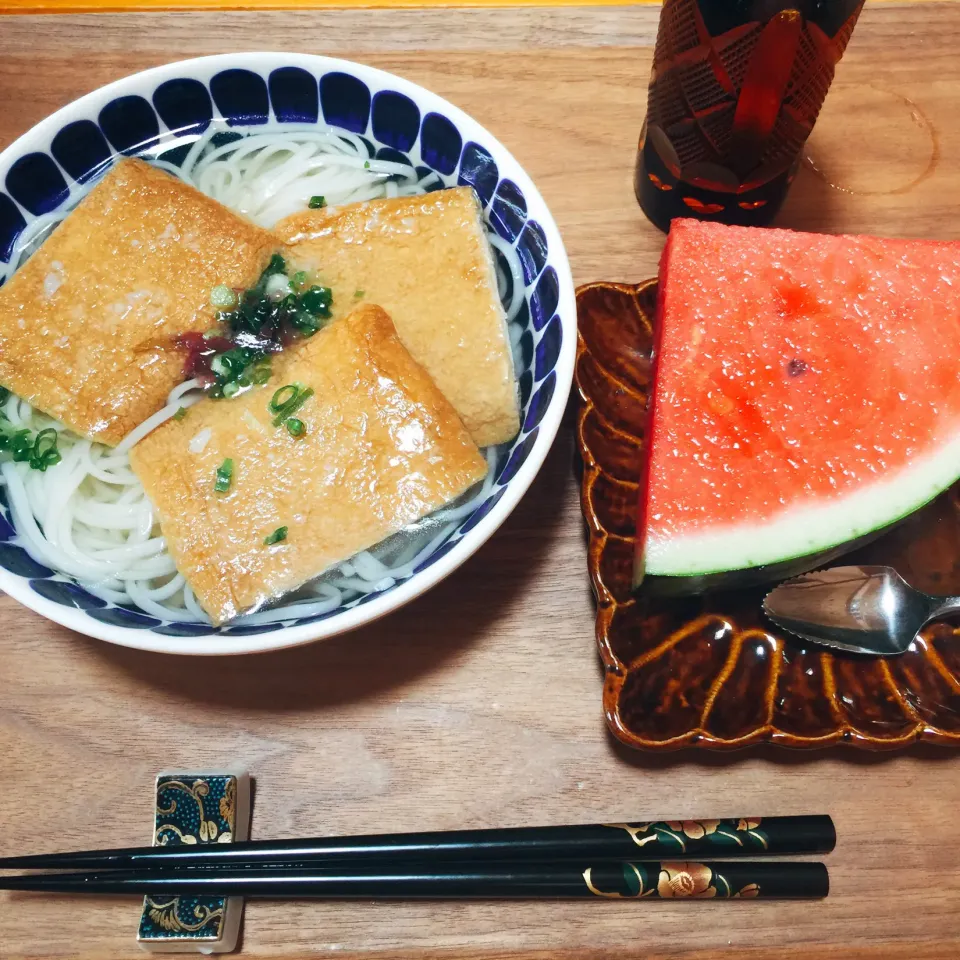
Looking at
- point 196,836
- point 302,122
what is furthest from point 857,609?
point 302,122

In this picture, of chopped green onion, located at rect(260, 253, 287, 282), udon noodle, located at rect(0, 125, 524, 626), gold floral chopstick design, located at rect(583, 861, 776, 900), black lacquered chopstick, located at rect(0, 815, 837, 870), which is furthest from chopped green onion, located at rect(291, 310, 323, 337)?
gold floral chopstick design, located at rect(583, 861, 776, 900)

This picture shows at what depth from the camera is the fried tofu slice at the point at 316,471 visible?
4.41 feet

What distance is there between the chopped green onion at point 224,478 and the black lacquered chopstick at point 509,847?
0.62 m

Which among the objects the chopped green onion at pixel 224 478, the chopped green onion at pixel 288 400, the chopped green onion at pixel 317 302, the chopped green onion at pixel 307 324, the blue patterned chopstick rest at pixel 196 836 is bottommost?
the blue patterned chopstick rest at pixel 196 836

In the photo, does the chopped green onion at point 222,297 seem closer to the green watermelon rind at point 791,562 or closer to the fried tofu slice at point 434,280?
the fried tofu slice at point 434,280

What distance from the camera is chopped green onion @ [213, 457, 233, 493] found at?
1394 millimetres

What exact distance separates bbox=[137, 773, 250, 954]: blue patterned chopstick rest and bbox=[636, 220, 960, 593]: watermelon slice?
847mm

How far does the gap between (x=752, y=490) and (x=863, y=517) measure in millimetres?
203

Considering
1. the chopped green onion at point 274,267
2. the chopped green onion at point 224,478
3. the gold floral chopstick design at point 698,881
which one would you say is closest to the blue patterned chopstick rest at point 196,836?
the chopped green onion at point 224,478

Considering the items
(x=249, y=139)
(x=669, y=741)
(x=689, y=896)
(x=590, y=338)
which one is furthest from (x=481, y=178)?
(x=689, y=896)

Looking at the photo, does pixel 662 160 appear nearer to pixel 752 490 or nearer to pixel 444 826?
pixel 752 490

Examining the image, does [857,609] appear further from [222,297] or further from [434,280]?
[222,297]

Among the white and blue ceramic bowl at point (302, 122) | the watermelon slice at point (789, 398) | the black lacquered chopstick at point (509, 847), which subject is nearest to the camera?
the white and blue ceramic bowl at point (302, 122)

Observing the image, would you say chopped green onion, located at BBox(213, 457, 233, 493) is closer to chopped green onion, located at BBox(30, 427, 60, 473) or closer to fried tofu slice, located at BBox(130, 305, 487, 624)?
fried tofu slice, located at BBox(130, 305, 487, 624)
